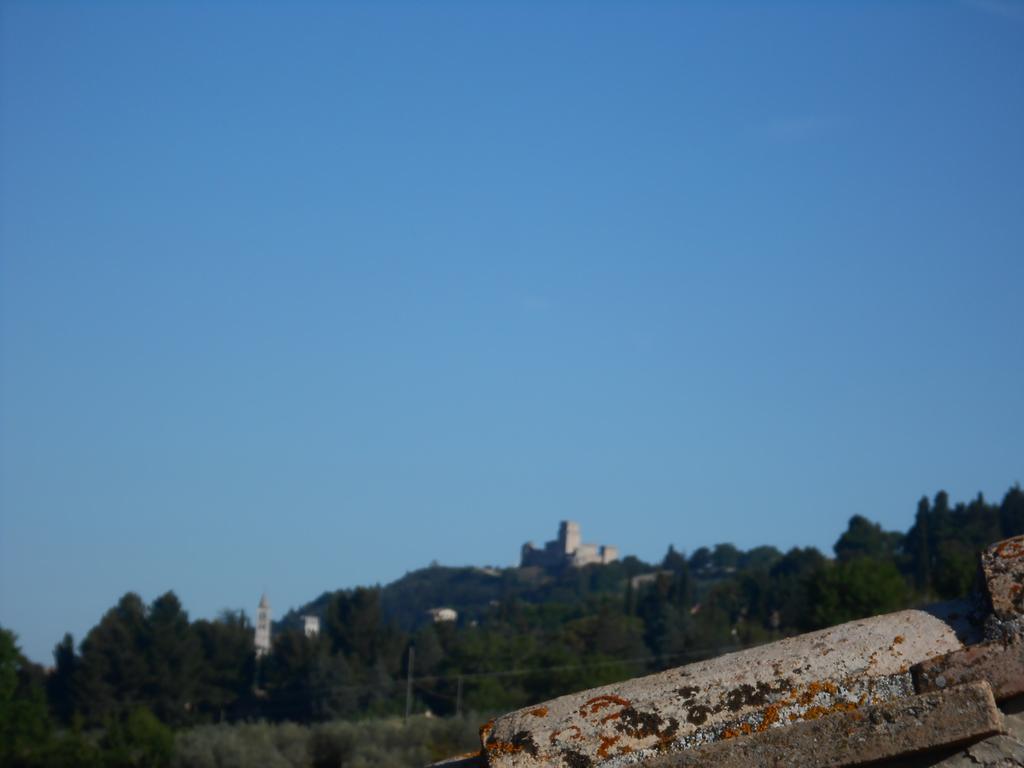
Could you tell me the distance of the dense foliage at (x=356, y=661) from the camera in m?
46.9

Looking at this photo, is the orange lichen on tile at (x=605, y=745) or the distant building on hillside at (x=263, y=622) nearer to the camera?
the orange lichen on tile at (x=605, y=745)

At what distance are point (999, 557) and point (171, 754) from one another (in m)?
44.5

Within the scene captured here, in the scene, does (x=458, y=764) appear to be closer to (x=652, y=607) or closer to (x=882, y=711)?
(x=882, y=711)

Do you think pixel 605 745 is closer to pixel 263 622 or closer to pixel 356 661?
pixel 356 661

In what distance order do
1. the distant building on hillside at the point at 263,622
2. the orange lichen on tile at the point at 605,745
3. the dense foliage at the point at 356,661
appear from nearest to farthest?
the orange lichen on tile at the point at 605,745, the dense foliage at the point at 356,661, the distant building on hillside at the point at 263,622

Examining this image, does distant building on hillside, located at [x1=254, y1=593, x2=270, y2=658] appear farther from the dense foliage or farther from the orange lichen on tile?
the orange lichen on tile

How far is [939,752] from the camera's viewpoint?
307 centimetres

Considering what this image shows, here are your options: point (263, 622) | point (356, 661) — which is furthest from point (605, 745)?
point (263, 622)

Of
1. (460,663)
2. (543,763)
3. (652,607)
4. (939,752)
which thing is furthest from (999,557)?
(652,607)

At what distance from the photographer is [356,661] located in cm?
7838

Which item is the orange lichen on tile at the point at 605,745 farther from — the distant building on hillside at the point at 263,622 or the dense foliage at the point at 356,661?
the distant building on hillside at the point at 263,622

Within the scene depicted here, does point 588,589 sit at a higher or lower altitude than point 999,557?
higher

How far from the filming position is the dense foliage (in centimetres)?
4688

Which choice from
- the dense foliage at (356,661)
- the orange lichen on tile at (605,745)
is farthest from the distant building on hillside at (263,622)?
the orange lichen on tile at (605,745)
